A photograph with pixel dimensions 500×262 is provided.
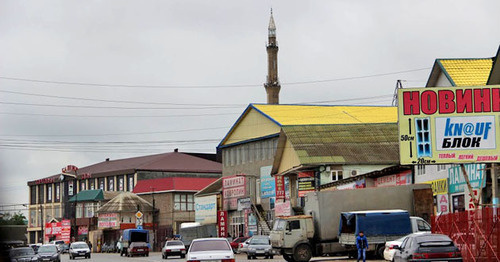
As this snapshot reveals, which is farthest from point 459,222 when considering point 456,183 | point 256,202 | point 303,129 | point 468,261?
point 256,202

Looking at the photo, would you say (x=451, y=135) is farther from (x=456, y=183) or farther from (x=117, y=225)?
(x=117, y=225)

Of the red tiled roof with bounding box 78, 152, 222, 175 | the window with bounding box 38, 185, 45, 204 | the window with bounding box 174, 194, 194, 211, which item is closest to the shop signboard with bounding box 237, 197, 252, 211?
the window with bounding box 174, 194, 194, 211

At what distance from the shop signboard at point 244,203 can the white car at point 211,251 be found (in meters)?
50.5

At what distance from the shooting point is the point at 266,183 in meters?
74.6

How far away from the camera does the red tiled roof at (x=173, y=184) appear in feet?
341

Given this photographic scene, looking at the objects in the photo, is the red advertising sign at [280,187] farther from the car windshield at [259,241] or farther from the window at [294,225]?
the window at [294,225]

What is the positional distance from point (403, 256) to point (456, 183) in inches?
639

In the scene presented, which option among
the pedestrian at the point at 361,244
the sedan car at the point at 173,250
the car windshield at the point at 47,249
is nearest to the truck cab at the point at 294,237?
the pedestrian at the point at 361,244

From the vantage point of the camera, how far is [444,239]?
22.2 meters

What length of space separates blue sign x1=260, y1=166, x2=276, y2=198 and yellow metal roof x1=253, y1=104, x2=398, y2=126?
4940 mm

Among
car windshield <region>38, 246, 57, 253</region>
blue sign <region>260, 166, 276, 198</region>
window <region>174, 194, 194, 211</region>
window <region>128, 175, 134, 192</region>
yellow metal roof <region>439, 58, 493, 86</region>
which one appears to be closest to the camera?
yellow metal roof <region>439, 58, 493, 86</region>

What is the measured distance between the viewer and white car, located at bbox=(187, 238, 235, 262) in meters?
23.1

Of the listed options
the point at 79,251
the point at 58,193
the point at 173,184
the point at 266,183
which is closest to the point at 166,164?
the point at 173,184

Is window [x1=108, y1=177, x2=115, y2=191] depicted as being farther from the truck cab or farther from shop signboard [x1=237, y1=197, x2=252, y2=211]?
the truck cab
